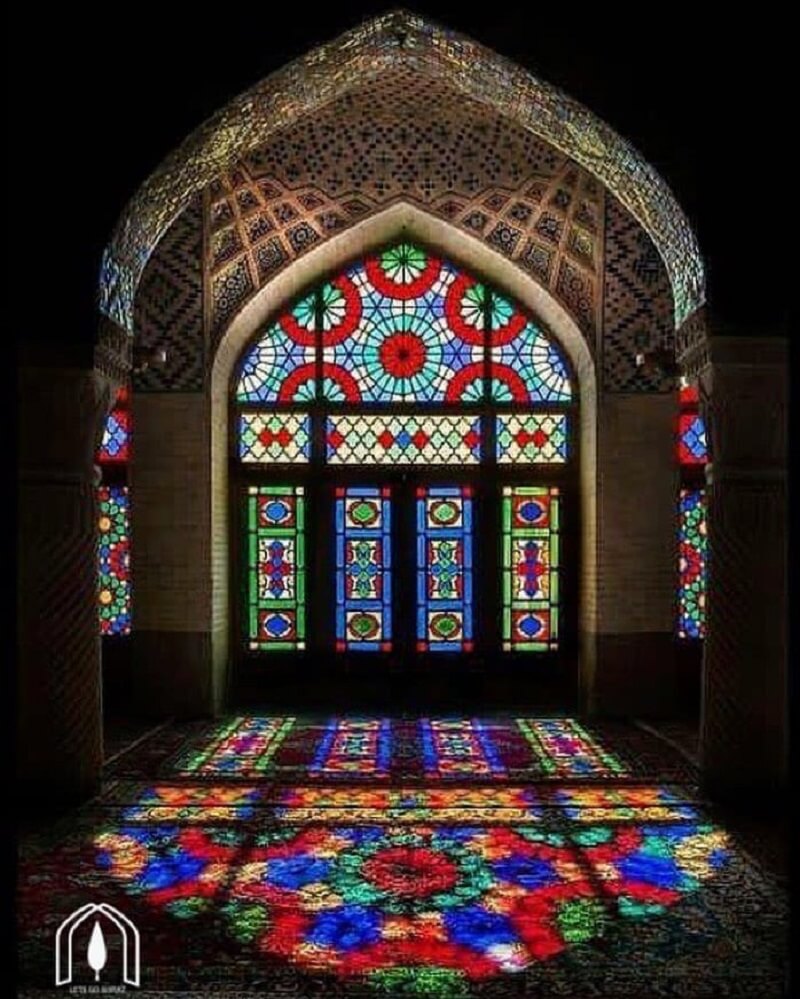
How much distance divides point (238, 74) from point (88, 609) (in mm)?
2841

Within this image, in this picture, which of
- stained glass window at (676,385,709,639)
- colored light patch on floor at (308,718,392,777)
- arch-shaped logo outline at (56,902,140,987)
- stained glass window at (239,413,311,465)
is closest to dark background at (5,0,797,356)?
arch-shaped logo outline at (56,902,140,987)

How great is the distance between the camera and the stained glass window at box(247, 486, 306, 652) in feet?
29.9

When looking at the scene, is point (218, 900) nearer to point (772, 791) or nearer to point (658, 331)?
point (772, 791)

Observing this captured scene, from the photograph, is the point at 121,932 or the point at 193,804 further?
the point at 193,804

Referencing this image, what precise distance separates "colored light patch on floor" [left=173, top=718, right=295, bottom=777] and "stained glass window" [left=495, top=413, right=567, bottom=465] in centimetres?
289

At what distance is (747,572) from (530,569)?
3.61 meters

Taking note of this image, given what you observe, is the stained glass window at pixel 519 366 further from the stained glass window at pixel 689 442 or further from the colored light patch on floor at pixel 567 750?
the colored light patch on floor at pixel 567 750

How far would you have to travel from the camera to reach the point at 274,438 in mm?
9148

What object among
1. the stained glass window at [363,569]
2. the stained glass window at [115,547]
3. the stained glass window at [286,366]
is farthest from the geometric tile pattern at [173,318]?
the stained glass window at [363,569]

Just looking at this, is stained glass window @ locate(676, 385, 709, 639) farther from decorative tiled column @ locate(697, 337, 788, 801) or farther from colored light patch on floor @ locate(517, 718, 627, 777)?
decorative tiled column @ locate(697, 337, 788, 801)

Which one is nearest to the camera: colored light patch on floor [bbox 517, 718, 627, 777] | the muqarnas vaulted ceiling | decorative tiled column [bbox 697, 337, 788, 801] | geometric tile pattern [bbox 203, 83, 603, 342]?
decorative tiled column [bbox 697, 337, 788, 801]

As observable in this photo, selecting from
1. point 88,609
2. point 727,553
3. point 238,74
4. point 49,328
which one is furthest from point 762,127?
point 88,609

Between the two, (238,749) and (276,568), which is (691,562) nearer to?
(276,568)

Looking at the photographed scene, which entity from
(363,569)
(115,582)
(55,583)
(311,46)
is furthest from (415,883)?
(115,582)
